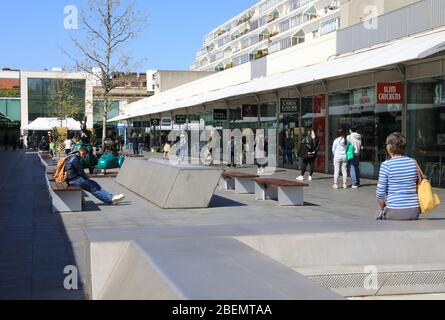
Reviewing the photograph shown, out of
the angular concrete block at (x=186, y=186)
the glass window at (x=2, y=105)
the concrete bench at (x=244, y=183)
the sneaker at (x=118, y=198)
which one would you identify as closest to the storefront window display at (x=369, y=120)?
the concrete bench at (x=244, y=183)

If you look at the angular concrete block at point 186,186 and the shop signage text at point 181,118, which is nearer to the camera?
the angular concrete block at point 186,186

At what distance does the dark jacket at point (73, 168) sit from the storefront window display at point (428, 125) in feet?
32.5

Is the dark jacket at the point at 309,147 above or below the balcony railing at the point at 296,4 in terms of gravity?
below

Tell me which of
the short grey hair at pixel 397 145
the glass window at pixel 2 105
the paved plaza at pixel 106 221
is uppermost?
the glass window at pixel 2 105

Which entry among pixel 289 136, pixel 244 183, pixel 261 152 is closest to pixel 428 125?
pixel 244 183

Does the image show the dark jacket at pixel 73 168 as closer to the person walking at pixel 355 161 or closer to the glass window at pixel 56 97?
the person walking at pixel 355 161

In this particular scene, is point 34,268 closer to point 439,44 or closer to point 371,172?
point 439,44

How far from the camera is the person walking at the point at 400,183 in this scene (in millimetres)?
6637

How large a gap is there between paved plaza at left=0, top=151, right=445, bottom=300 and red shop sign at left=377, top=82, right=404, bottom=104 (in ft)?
8.42

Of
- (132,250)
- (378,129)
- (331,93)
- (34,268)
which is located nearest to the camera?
(132,250)

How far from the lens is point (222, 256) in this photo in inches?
178

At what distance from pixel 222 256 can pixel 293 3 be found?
111301 mm

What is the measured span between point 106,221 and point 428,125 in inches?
416

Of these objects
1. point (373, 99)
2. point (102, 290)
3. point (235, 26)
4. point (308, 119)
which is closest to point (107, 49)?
point (308, 119)
